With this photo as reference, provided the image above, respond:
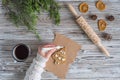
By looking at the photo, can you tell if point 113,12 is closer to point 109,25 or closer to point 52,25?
point 109,25

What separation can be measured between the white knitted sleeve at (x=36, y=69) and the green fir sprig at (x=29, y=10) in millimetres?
100

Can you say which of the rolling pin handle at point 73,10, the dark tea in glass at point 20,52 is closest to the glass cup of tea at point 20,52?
→ the dark tea in glass at point 20,52

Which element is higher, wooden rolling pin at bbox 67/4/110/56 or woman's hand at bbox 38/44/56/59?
wooden rolling pin at bbox 67/4/110/56

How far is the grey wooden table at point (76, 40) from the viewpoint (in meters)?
1.30

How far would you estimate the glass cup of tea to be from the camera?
126 cm

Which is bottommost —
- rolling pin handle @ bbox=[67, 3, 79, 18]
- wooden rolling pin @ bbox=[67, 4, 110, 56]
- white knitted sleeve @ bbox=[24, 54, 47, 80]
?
white knitted sleeve @ bbox=[24, 54, 47, 80]

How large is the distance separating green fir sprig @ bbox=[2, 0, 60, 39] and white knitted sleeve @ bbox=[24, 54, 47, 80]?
0.33ft

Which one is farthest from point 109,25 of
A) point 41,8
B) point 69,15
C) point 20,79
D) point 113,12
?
point 20,79

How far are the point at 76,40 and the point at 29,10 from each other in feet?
0.71

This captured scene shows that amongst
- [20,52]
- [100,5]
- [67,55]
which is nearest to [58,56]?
[67,55]

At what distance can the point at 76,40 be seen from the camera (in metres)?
1.31

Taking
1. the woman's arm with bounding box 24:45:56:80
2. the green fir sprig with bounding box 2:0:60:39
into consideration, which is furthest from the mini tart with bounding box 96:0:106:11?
the woman's arm with bounding box 24:45:56:80

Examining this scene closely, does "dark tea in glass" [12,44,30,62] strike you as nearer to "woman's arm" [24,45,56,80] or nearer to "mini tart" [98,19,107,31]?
"woman's arm" [24,45,56,80]

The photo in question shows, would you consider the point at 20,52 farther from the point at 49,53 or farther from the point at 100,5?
the point at 100,5
